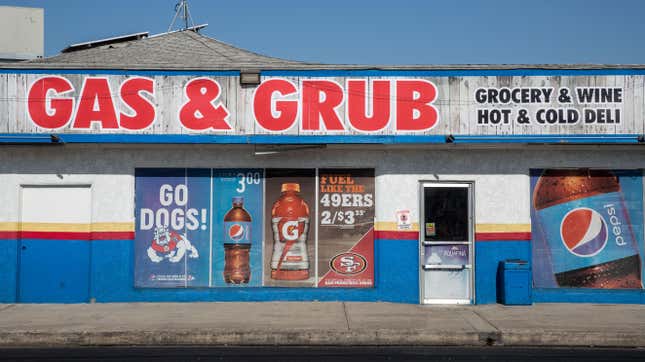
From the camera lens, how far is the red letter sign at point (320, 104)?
14.1 meters

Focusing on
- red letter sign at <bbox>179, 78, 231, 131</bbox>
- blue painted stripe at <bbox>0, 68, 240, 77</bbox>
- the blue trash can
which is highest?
blue painted stripe at <bbox>0, 68, 240, 77</bbox>

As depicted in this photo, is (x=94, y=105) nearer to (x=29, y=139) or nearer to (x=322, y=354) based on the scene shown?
(x=29, y=139)

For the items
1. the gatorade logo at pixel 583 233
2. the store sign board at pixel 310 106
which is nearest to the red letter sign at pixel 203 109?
the store sign board at pixel 310 106

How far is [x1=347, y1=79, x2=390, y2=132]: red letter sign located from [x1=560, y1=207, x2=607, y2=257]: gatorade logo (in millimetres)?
4299

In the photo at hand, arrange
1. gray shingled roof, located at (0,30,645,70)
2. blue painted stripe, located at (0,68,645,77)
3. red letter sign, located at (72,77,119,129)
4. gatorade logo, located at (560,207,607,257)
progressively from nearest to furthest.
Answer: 1. red letter sign, located at (72,77,119,129)
2. blue painted stripe, located at (0,68,645,77)
3. gatorade logo, located at (560,207,607,257)
4. gray shingled roof, located at (0,30,645,70)

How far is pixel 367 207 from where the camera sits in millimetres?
14320

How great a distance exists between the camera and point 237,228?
14.3m

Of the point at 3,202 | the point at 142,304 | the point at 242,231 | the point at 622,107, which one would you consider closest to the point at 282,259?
the point at 242,231

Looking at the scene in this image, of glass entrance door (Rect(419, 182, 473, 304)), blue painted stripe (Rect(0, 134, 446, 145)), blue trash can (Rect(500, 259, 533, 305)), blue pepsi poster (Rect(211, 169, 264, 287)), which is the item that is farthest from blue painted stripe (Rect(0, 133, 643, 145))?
blue trash can (Rect(500, 259, 533, 305))

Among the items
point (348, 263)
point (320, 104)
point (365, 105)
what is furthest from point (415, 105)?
point (348, 263)

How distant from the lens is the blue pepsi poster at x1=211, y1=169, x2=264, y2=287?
14.3 metres

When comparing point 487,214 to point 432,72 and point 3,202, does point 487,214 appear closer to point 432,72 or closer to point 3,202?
point 432,72

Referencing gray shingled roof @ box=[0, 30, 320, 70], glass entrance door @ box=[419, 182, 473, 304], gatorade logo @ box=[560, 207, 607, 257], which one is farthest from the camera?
gray shingled roof @ box=[0, 30, 320, 70]

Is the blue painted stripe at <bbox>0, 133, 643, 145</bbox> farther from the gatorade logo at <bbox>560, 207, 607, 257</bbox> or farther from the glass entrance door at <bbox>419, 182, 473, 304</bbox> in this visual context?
the gatorade logo at <bbox>560, 207, 607, 257</bbox>
